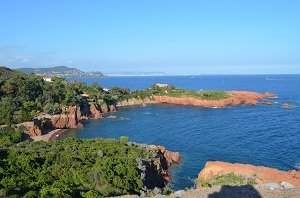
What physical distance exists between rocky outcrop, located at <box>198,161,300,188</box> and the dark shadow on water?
38.9ft

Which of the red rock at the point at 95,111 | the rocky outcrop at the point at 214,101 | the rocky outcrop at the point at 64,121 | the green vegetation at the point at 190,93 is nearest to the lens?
the rocky outcrop at the point at 64,121

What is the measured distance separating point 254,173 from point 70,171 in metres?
18.5

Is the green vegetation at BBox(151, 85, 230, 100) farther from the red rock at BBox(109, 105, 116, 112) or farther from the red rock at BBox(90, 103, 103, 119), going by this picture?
the red rock at BBox(90, 103, 103, 119)

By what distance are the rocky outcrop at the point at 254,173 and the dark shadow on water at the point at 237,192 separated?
11865 mm

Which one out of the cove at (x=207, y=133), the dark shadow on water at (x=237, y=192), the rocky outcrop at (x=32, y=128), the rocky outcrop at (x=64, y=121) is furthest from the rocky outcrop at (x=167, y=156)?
the rocky outcrop at (x=64, y=121)

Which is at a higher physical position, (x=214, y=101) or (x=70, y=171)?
(x=70, y=171)

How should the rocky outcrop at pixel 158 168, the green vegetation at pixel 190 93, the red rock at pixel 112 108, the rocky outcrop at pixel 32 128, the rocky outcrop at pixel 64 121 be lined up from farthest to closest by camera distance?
the green vegetation at pixel 190 93 < the red rock at pixel 112 108 < the rocky outcrop at pixel 64 121 < the rocky outcrop at pixel 32 128 < the rocky outcrop at pixel 158 168

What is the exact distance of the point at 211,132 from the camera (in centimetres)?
6638

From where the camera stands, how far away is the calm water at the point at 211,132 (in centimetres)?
4844

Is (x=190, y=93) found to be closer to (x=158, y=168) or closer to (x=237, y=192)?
(x=158, y=168)

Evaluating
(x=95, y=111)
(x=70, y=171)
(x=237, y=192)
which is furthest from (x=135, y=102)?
(x=237, y=192)

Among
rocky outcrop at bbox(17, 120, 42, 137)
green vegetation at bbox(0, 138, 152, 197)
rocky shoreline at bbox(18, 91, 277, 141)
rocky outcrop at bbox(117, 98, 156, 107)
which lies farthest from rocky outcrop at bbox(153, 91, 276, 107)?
green vegetation at bbox(0, 138, 152, 197)

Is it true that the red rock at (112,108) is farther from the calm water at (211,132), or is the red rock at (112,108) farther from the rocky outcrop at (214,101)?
the rocky outcrop at (214,101)

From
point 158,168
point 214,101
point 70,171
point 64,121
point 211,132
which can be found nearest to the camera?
point 70,171
